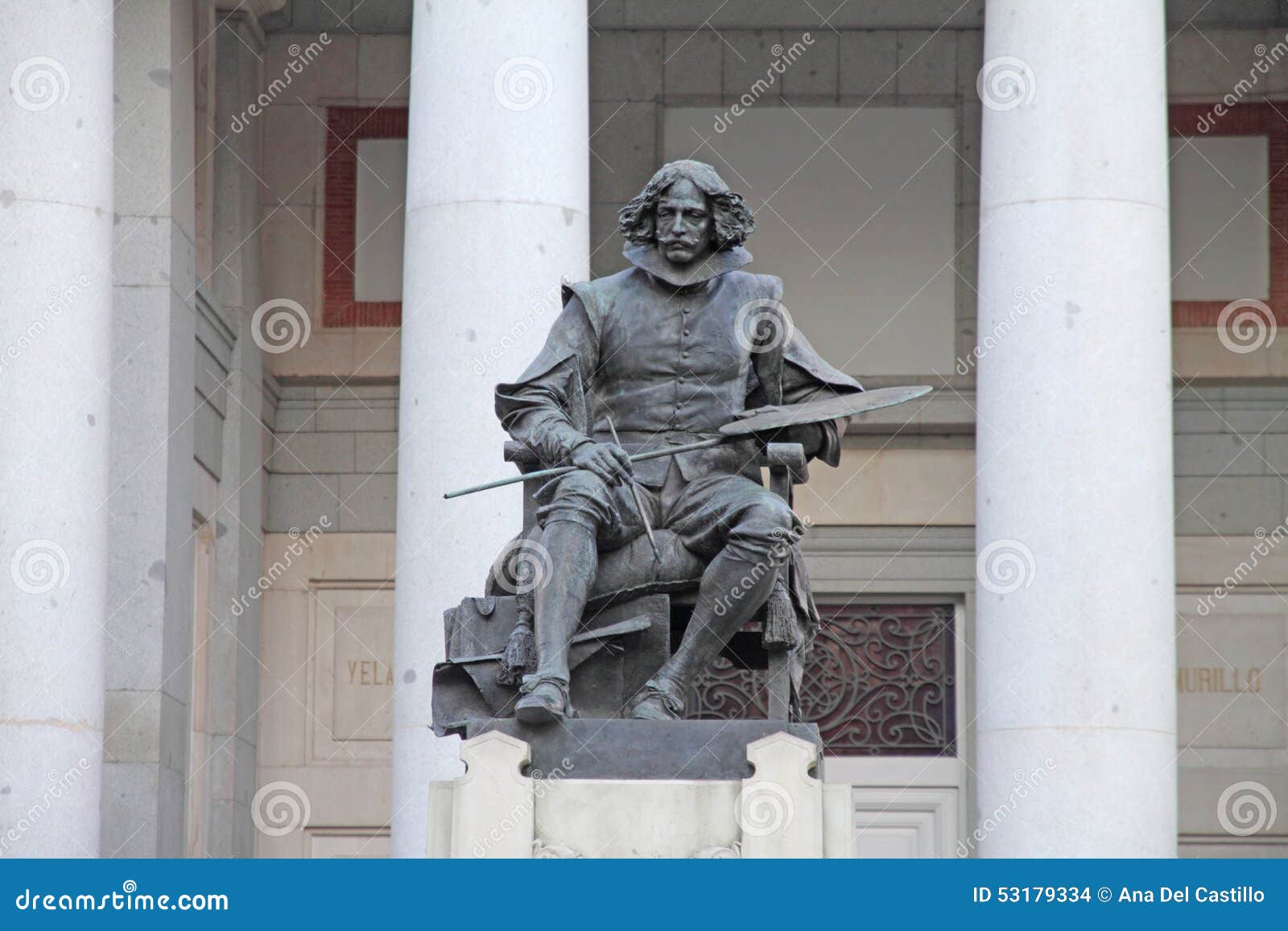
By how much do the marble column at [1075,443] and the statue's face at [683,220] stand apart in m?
6.53

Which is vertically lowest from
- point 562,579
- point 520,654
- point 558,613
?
point 520,654

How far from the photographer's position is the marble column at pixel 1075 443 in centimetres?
1697

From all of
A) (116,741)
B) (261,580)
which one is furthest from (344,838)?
(116,741)

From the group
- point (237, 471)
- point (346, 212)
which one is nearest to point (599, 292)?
point (237, 471)

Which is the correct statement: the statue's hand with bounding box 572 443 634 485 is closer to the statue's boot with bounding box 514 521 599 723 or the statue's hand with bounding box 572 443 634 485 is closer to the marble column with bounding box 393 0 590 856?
the statue's boot with bounding box 514 521 599 723

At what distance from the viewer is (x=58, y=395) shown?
57.7 ft

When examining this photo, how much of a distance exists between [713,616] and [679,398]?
1096 mm

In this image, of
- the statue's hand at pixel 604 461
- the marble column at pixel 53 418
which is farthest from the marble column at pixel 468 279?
the statue's hand at pixel 604 461

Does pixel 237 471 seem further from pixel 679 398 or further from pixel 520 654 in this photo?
pixel 520 654

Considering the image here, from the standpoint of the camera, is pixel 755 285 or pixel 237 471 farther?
pixel 237 471

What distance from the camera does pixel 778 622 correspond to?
35.8ft

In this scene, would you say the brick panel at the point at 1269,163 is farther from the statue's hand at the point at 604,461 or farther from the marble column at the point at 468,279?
the statue's hand at the point at 604,461

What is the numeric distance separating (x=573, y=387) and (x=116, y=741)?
9737 mm

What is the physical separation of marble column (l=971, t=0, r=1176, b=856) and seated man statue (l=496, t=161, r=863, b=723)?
5940 mm
